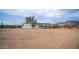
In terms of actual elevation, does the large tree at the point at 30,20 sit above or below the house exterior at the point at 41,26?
above

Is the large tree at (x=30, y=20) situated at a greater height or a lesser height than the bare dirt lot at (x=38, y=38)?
greater

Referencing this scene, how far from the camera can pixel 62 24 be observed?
10.2ft

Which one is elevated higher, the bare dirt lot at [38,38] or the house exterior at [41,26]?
the house exterior at [41,26]

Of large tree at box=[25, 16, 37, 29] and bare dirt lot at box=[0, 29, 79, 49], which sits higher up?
large tree at box=[25, 16, 37, 29]

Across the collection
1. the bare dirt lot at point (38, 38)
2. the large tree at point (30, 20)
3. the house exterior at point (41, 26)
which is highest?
the large tree at point (30, 20)

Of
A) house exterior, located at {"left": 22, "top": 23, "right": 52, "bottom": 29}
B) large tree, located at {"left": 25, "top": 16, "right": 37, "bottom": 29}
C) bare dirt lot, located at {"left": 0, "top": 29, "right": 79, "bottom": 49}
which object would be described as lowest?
bare dirt lot, located at {"left": 0, "top": 29, "right": 79, "bottom": 49}

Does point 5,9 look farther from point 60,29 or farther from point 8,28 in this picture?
point 60,29

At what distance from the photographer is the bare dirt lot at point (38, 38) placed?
10.2 ft

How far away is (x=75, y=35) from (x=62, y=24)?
0.96ft

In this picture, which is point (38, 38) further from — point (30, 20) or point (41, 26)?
point (30, 20)

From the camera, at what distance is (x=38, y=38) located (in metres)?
3.13

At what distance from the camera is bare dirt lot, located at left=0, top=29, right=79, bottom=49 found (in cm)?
312
